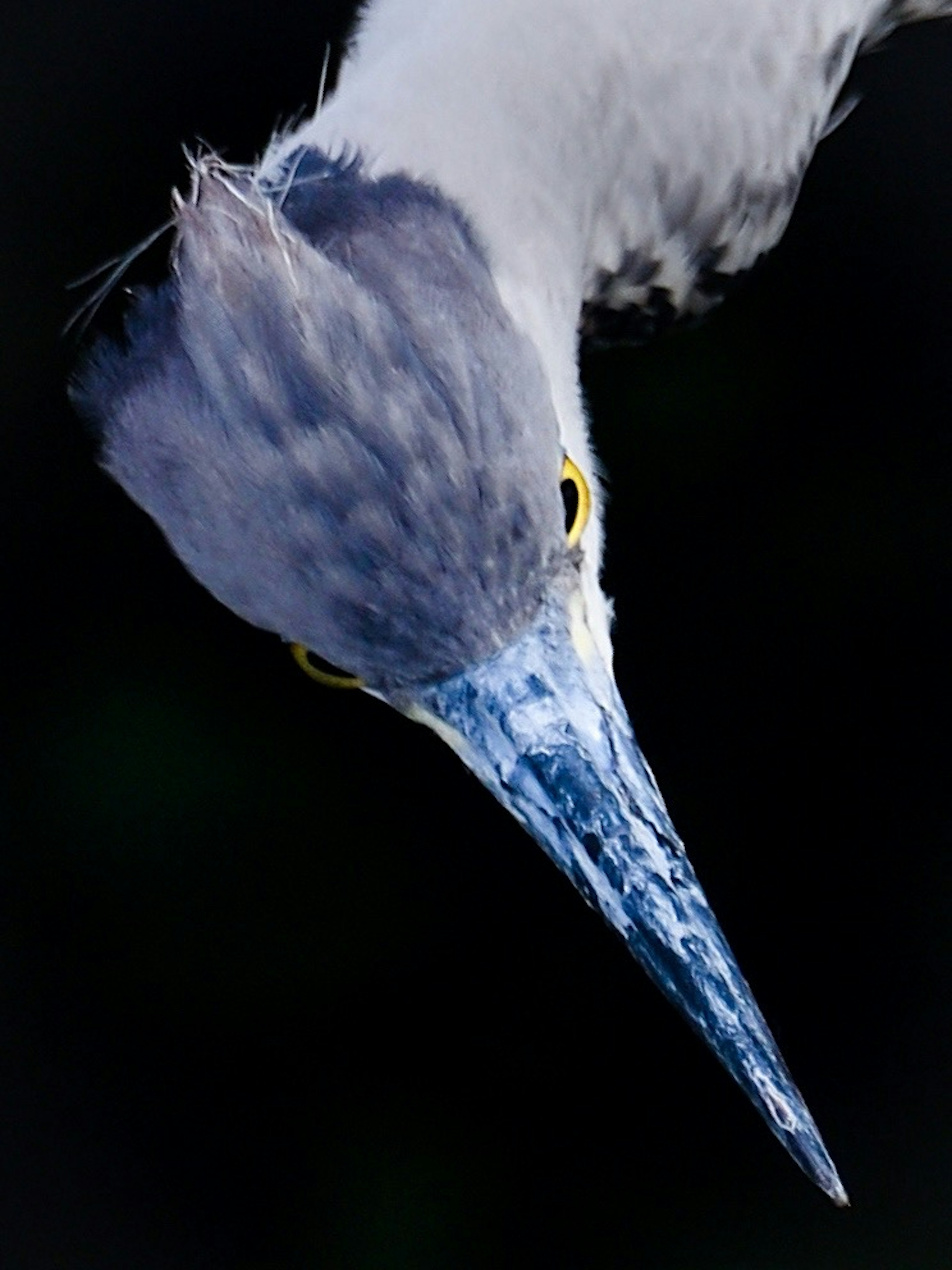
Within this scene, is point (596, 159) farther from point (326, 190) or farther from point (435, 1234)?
point (435, 1234)

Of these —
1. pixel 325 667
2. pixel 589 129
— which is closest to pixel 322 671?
pixel 325 667

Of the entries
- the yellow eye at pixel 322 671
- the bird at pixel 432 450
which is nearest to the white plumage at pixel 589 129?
the bird at pixel 432 450

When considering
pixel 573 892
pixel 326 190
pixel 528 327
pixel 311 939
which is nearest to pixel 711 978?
pixel 528 327

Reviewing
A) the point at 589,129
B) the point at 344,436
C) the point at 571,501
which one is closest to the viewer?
the point at 344,436

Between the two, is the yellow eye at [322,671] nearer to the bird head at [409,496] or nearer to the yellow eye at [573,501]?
the bird head at [409,496]

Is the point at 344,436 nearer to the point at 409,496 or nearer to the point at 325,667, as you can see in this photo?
the point at 409,496

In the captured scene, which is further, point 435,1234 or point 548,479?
point 435,1234
